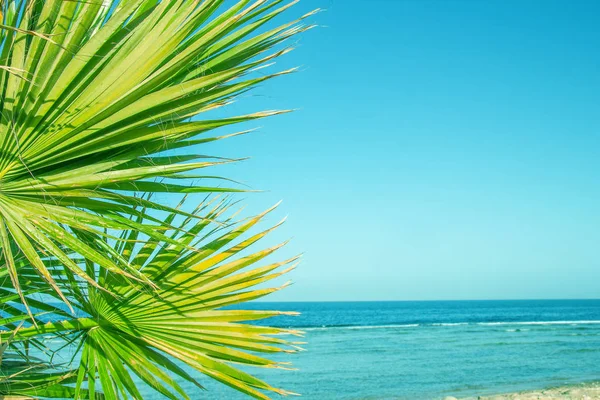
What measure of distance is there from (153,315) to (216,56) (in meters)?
1.30

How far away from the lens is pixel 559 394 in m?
12.9

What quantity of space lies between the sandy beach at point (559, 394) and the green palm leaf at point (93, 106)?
12.0 metres

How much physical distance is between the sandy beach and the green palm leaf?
12.0 meters

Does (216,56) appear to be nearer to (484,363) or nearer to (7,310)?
(7,310)

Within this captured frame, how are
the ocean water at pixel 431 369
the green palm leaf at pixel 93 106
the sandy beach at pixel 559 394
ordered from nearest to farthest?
the green palm leaf at pixel 93 106, the sandy beach at pixel 559 394, the ocean water at pixel 431 369

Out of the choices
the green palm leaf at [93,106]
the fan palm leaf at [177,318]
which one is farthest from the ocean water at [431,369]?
the green palm leaf at [93,106]

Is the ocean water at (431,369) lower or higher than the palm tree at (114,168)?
lower

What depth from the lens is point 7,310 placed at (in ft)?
9.06

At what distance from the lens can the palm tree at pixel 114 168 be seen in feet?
7.23

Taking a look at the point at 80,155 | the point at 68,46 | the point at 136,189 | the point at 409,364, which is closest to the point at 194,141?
the point at 136,189

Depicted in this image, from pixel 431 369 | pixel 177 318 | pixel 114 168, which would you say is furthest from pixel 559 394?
pixel 114 168

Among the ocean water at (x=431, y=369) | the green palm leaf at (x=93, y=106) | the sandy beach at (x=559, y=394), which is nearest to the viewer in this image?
the green palm leaf at (x=93, y=106)

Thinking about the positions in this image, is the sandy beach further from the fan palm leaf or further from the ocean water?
the fan palm leaf

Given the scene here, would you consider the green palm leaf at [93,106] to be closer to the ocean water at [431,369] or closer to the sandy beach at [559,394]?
the sandy beach at [559,394]
